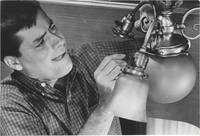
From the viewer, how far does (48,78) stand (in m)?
0.76

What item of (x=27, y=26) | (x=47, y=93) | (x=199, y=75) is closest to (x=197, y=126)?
(x=199, y=75)

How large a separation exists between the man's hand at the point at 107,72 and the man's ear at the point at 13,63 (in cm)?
18

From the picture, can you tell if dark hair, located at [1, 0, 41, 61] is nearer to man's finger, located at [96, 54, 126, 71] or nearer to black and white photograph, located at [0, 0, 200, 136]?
Result: black and white photograph, located at [0, 0, 200, 136]

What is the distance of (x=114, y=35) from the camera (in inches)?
31.7

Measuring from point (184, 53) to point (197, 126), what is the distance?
30cm

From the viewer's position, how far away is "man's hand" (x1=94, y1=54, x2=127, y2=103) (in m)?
0.75

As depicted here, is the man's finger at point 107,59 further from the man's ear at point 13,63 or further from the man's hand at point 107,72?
the man's ear at point 13,63

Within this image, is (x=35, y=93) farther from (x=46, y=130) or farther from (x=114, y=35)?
(x=114, y=35)

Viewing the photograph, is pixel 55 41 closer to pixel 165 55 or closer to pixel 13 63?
pixel 13 63

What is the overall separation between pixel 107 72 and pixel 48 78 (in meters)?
0.14

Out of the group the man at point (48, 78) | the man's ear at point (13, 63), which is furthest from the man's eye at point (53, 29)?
the man's ear at point (13, 63)

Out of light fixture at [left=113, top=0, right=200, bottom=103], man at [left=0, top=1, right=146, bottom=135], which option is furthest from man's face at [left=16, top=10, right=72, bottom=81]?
light fixture at [left=113, top=0, right=200, bottom=103]

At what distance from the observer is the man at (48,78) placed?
693 millimetres

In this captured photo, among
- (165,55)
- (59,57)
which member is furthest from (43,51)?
(165,55)
